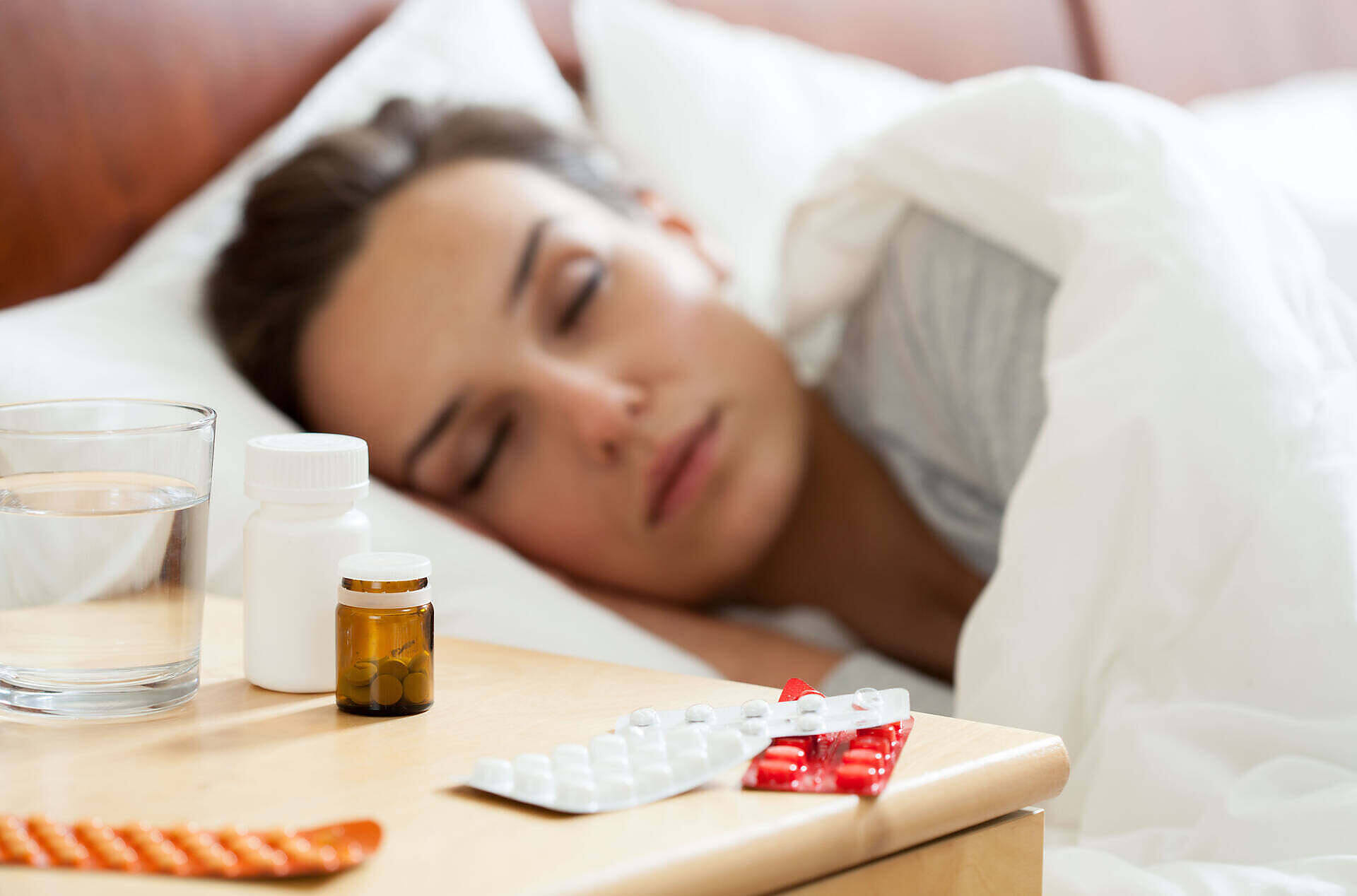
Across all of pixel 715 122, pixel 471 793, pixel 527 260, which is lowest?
pixel 471 793

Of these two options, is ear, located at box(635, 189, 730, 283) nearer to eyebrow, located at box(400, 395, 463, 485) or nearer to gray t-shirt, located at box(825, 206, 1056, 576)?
gray t-shirt, located at box(825, 206, 1056, 576)

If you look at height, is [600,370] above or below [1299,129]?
below

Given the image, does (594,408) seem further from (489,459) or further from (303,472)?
(303,472)

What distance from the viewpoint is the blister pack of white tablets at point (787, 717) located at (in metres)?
0.46

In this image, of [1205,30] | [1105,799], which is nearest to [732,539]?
[1105,799]

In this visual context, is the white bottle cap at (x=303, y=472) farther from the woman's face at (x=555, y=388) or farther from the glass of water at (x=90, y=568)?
the woman's face at (x=555, y=388)

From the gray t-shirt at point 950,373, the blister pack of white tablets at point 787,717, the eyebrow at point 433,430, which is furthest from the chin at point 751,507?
the blister pack of white tablets at point 787,717

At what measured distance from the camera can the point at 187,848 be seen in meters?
0.38

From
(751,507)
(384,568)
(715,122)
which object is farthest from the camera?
(715,122)

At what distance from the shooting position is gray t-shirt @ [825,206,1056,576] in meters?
1.00

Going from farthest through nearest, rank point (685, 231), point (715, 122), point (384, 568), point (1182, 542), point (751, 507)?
point (715, 122), point (685, 231), point (751, 507), point (1182, 542), point (384, 568)

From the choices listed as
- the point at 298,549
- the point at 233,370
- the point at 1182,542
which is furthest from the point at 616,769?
the point at 233,370

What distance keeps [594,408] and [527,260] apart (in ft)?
0.49

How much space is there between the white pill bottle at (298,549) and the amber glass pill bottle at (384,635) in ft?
0.06
